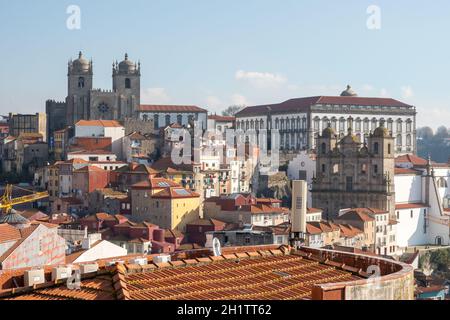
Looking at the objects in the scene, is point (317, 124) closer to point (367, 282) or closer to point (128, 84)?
point (128, 84)

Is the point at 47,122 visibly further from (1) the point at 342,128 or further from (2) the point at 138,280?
(2) the point at 138,280

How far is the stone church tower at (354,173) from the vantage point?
60281 millimetres

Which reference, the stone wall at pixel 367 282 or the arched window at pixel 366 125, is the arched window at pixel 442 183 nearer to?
the arched window at pixel 366 125

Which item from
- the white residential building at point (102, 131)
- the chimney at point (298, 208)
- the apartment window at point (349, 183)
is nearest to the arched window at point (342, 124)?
the apartment window at point (349, 183)

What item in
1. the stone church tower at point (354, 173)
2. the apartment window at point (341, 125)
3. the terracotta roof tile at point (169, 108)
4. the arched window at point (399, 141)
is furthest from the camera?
the arched window at point (399, 141)

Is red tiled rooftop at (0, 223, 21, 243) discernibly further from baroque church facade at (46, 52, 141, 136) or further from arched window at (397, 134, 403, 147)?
arched window at (397, 134, 403, 147)

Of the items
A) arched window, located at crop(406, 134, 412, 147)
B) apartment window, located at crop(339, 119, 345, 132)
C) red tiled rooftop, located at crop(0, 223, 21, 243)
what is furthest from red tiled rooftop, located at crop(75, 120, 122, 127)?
red tiled rooftop, located at crop(0, 223, 21, 243)

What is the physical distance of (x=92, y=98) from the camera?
69.2 metres

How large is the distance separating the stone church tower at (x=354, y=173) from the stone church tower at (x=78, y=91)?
16901 mm

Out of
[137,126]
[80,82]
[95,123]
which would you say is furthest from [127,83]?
[95,123]

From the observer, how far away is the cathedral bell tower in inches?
2798

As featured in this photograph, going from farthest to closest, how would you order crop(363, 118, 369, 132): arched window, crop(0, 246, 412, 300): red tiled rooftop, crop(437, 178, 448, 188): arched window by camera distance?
crop(363, 118, 369, 132): arched window, crop(437, 178, 448, 188): arched window, crop(0, 246, 412, 300): red tiled rooftop
